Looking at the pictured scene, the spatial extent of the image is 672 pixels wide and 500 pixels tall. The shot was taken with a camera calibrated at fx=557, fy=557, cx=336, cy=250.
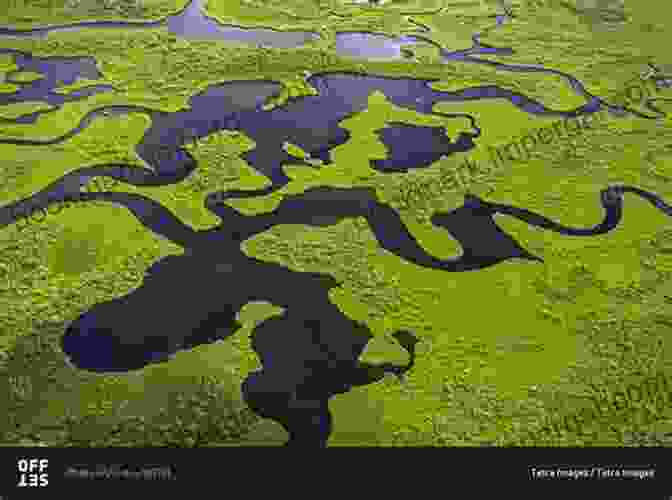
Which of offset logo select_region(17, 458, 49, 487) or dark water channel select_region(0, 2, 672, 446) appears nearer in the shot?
offset logo select_region(17, 458, 49, 487)

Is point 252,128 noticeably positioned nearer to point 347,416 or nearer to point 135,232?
point 135,232

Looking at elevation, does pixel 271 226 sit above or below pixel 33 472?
above

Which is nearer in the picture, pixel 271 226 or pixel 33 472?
pixel 33 472

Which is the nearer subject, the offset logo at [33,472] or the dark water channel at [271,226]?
the offset logo at [33,472]

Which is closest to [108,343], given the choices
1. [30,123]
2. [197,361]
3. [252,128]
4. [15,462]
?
[197,361]
